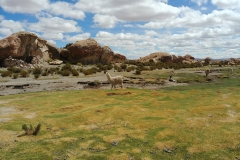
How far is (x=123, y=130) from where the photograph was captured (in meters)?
13.8

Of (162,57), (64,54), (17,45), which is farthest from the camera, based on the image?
(162,57)

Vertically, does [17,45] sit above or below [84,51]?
above

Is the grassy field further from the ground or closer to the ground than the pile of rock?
closer to the ground

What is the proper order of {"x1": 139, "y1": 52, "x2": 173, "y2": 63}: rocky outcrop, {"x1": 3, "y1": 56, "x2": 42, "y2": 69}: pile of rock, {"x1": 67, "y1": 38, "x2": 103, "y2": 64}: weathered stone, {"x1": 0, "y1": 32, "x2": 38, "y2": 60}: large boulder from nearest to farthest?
{"x1": 0, "y1": 32, "x2": 38, "y2": 60}: large boulder → {"x1": 3, "y1": 56, "x2": 42, "y2": 69}: pile of rock → {"x1": 67, "y1": 38, "x2": 103, "y2": 64}: weathered stone → {"x1": 139, "y1": 52, "x2": 173, "y2": 63}: rocky outcrop

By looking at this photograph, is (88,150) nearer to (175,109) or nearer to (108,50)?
(175,109)

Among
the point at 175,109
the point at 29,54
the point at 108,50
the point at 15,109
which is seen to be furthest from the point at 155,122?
the point at 108,50

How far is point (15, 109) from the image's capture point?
18531 mm

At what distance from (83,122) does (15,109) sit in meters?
6.39

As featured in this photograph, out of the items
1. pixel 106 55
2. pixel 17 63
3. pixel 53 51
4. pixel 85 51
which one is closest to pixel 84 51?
pixel 85 51

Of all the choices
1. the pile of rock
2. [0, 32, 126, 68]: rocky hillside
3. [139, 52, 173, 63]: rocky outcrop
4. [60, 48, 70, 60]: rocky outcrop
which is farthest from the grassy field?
[139, 52, 173, 63]: rocky outcrop

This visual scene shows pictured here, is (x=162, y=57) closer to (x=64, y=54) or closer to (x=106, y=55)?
(x=106, y=55)

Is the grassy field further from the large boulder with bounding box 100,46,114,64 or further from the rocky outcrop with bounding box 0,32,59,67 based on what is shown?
the large boulder with bounding box 100,46,114,64

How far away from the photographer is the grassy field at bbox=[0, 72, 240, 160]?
10.9 metres

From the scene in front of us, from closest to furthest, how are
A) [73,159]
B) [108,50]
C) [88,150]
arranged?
1. [73,159]
2. [88,150]
3. [108,50]
